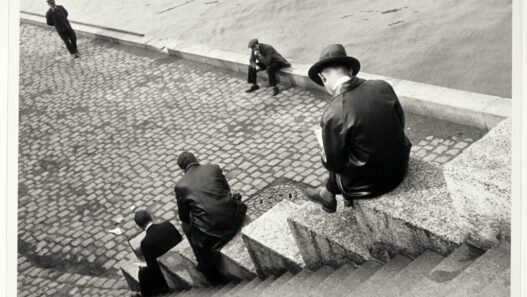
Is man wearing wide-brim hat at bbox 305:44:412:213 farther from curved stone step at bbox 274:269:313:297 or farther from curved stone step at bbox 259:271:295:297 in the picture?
curved stone step at bbox 259:271:295:297

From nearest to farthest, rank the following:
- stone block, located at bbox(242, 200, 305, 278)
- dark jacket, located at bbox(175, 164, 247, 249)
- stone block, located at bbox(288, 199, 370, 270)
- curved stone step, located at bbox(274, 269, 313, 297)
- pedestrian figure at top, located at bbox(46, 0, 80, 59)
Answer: stone block, located at bbox(288, 199, 370, 270) < curved stone step, located at bbox(274, 269, 313, 297) < stone block, located at bbox(242, 200, 305, 278) < dark jacket, located at bbox(175, 164, 247, 249) < pedestrian figure at top, located at bbox(46, 0, 80, 59)

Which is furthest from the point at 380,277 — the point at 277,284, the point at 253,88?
the point at 253,88

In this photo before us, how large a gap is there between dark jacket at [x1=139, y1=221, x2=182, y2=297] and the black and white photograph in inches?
0.9

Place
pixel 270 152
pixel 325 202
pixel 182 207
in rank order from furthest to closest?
pixel 270 152 → pixel 182 207 → pixel 325 202

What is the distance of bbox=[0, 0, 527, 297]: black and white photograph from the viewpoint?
149 inches

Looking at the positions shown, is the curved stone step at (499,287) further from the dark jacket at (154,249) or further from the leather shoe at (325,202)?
the dark jacket at (154,249)

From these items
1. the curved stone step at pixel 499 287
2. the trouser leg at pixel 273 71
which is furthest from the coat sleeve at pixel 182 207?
the trouser leg at pixel 273 71

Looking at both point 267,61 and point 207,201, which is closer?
point 207,201

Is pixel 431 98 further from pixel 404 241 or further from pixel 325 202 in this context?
pixel 404 241

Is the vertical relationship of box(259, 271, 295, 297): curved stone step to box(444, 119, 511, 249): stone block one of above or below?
below

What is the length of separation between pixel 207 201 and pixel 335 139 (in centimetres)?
227

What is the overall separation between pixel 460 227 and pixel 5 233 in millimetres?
3151

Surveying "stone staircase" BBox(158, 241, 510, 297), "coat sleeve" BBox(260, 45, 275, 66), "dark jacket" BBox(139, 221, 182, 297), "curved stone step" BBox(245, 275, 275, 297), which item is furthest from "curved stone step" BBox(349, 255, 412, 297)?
"coat sleeve" BBox(260, 45, 275, 66)

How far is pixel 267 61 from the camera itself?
10398 millimetres
